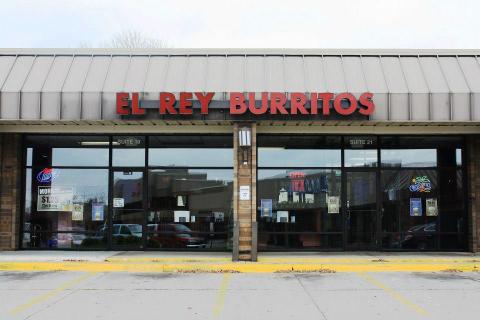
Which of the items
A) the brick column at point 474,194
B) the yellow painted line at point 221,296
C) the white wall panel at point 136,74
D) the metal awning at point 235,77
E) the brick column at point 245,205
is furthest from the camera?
the brick column at point 474,194

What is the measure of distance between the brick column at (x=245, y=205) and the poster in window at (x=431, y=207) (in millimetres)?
5353

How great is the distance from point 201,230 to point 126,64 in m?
5.16

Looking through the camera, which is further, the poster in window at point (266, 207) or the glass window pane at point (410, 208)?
the glass window pane at point (410, 208)

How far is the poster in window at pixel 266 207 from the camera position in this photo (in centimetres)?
1585

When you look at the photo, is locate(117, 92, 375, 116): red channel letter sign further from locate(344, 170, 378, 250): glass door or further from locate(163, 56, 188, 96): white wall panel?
locate(344, 170, 378, 250): glass door

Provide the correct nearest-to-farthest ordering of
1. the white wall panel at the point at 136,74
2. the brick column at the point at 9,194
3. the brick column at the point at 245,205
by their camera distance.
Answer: the brick column at the point at 245,205 < the white wall panel at the point at 136,74 < the brick column at the point at 9,194

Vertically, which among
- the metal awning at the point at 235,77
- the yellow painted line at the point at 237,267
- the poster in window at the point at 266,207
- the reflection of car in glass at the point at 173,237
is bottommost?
the yellow painted line at the point at 237,267

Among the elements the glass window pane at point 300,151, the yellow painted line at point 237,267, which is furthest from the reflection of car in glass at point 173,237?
the glass window pane at point 300,151

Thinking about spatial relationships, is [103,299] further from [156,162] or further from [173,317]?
[156,162]

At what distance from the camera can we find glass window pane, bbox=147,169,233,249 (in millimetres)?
15898

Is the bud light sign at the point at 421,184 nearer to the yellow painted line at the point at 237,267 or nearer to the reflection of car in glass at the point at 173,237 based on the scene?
the yellow painted line at the point at 237,267

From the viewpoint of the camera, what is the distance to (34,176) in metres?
16.2

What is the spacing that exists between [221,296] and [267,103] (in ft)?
18.1

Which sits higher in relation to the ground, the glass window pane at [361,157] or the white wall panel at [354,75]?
the white wall panel at [354,75]
